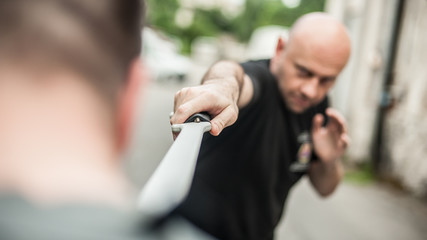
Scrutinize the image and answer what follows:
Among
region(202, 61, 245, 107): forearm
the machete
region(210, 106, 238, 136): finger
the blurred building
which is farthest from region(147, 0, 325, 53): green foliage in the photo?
the machete

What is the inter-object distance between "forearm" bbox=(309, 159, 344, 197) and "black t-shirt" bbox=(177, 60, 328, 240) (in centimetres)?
28

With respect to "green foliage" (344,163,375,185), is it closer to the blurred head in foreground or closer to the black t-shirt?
the black t-shirt

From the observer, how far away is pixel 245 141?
157 cm

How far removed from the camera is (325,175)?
6.65 ft

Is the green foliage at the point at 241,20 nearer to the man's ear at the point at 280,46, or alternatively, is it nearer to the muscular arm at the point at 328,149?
the muscular arm at the point at 328,149

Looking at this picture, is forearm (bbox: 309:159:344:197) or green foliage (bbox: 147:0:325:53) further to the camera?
green foliage (bbox: 147:0:325:53)

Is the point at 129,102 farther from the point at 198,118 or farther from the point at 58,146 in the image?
the point at 198,118

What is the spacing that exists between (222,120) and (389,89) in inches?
178

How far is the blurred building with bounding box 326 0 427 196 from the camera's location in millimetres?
4105

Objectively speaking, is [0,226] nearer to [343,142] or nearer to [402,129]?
[343,142]

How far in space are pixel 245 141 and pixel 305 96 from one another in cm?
32

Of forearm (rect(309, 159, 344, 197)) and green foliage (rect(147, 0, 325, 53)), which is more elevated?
forearm (rect(309, 159, 344, 197))

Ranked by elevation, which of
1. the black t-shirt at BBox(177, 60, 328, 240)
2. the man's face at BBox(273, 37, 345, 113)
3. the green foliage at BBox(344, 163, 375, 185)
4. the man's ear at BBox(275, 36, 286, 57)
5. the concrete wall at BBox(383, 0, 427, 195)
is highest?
the man's ear at BBox(275, 36, 286, 57)

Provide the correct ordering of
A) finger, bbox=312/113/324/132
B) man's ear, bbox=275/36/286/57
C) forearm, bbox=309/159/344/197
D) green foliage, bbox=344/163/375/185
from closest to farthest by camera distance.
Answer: man's ear, bbox=275/36/286/57 → finger, bbox=312/113/324/132 → forearm, bbox=309/159/344/197 → green foliage, bbox=344/163/375/185
